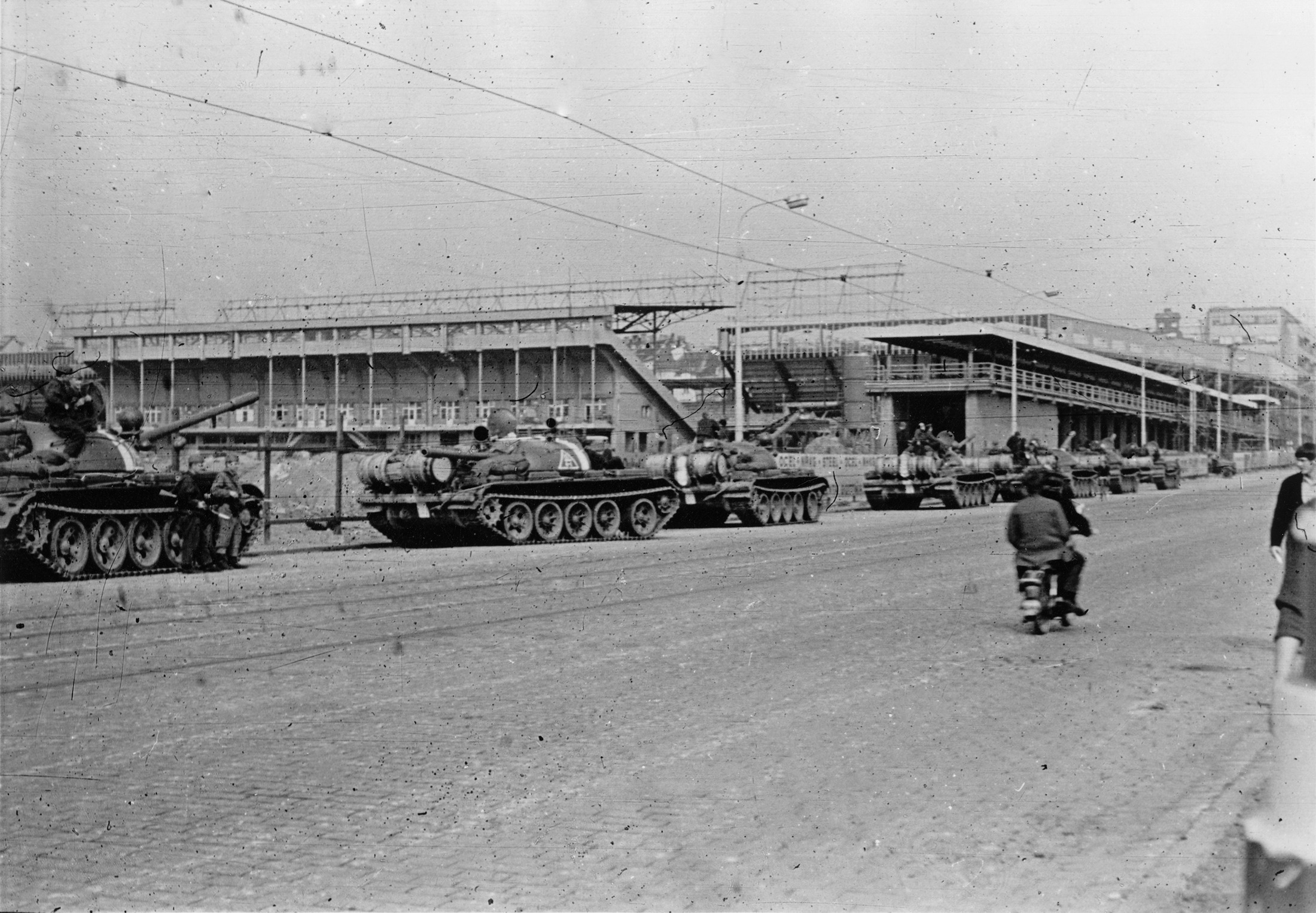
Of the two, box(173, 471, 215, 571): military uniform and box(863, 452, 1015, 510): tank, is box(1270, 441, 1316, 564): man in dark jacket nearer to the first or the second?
box(173, 471, 215, 571): military uniform

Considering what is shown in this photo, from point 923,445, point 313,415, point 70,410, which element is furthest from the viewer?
point 923,445

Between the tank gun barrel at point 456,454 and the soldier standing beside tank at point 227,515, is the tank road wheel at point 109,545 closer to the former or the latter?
the soldier standing beside tank at point 227,515

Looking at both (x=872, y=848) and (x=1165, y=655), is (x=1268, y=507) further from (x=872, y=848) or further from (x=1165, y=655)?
(x=872, y=848)

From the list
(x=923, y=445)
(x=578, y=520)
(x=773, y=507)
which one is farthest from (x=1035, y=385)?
(x=578, y=520)

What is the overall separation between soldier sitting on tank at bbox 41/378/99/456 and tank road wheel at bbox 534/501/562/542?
24.2 ft

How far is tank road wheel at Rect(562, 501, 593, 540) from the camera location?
74.9ft

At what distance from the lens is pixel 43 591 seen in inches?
597

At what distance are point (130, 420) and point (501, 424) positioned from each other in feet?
22.8

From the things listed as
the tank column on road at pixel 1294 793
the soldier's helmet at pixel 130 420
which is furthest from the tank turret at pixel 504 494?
the tank column on road at pixel 1294 793

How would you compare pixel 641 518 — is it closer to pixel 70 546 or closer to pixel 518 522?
pixel 518 522

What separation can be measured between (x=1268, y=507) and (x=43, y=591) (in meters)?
25.3

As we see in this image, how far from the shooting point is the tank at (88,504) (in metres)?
15.8

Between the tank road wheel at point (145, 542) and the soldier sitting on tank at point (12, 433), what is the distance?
167cm

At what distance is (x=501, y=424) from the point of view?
A: 2391 centimetres
